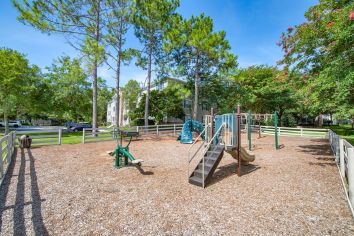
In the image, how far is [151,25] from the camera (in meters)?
16.6

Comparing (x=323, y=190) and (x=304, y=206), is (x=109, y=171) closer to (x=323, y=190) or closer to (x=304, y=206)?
(x=304, y=206)

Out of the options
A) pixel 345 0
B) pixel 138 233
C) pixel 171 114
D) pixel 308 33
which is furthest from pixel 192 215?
pixel 171 114

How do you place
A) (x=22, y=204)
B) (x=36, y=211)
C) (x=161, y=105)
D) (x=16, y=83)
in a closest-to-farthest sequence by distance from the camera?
(x=36, y=211), (x=22, y=204), (x=16, y=83), (x=161, y=105)

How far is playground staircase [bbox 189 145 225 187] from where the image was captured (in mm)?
4828

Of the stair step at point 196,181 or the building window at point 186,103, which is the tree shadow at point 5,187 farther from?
the building window at point 186,103

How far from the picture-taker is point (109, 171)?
5.97 metres

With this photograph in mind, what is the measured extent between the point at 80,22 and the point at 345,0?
54.0 ft

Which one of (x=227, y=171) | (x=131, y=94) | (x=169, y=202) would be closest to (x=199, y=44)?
(x=227, y=171)

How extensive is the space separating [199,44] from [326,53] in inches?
482

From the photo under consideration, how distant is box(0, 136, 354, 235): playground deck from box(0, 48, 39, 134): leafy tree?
14.7 m

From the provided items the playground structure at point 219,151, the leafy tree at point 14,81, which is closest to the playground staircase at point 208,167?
the playground structure at point 219,151

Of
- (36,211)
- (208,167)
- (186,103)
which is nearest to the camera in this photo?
(36,211)

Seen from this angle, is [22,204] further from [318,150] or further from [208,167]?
[318,150]

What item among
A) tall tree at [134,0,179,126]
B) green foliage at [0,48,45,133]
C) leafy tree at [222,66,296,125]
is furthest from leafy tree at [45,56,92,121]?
leafy tree at [222,66,296,125]
